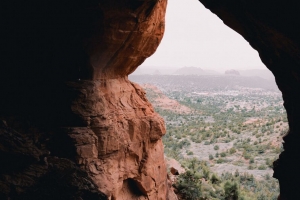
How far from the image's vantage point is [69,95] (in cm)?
909

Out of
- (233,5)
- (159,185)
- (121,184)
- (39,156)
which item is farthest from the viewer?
(159,185)

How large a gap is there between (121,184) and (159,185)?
217 centimetres

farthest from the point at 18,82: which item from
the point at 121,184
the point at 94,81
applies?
the point at 121,184

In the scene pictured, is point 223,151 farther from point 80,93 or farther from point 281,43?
point 281,43

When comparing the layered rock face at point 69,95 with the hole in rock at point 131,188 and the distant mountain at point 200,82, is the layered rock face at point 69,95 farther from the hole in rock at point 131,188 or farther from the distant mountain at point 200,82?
the distant mountain at point 200,82

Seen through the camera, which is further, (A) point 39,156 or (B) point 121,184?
(B) point 121,184

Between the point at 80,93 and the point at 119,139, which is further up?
the point at 80,93

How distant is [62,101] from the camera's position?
29.9 ft

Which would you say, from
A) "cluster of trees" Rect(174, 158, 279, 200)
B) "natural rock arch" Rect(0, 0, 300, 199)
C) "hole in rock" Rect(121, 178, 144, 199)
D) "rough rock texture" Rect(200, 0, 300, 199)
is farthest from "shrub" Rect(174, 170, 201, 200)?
"rough rock texture" Rect(200, 0, 300, 199)

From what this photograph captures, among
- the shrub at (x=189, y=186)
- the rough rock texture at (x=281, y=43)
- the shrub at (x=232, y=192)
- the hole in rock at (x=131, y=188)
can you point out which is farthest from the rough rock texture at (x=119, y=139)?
the shrub at (x=232, y=192)

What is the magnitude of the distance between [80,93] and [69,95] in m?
0.33

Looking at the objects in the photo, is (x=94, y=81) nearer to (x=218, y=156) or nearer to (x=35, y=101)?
(x=35, y=101)

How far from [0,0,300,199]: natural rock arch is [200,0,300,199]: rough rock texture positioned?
4 centimetres

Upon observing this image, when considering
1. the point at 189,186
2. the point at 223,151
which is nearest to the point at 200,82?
the point at 223,151
